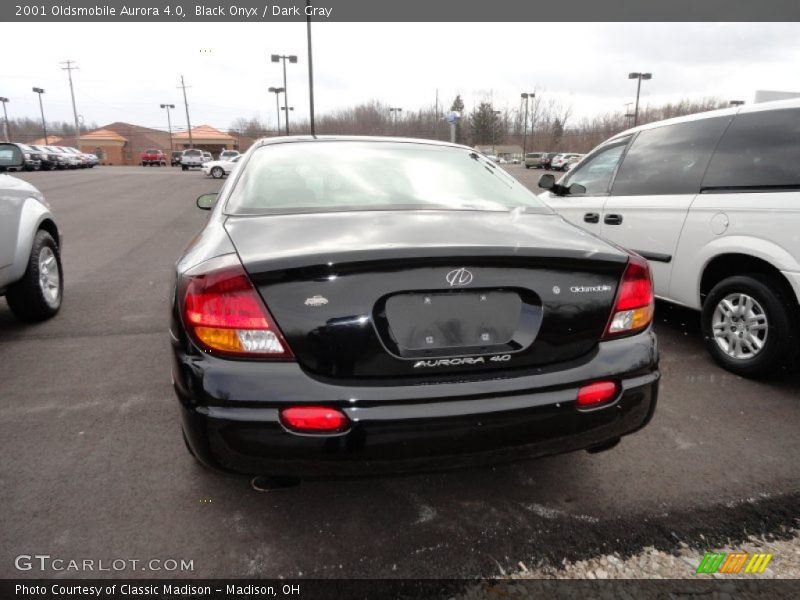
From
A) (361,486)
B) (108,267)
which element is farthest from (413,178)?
(108,267)

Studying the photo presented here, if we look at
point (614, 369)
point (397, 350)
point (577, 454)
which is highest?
point (397, 350)

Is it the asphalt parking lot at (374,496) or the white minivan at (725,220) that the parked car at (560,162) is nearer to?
the white minivan at (725,220)

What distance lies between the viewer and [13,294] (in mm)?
4535

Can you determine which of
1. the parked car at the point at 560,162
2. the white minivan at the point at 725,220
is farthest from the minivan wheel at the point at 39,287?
the parked car at the point at 560,162

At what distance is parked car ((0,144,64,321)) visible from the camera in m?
4.22

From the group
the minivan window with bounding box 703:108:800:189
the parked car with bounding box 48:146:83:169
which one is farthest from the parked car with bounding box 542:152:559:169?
the minivan window with bounding box 703:108:800:189

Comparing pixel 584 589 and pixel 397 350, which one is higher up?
pixel 397 350

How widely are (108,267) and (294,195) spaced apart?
5.75 m

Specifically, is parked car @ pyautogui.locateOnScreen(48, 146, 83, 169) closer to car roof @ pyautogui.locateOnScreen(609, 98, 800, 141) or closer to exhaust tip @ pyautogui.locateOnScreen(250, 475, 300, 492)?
car roof @ pyautogui.locateOnScreen(609, 98, 800, 141)

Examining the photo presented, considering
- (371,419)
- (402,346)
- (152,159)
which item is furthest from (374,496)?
(152,159)

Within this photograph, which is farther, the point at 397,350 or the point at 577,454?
the point at 577,454

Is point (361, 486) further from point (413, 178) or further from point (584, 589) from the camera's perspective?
point (413, 178)

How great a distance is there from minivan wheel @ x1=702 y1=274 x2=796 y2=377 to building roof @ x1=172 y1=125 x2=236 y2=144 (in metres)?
94.0

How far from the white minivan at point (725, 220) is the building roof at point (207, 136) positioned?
93094 mm
